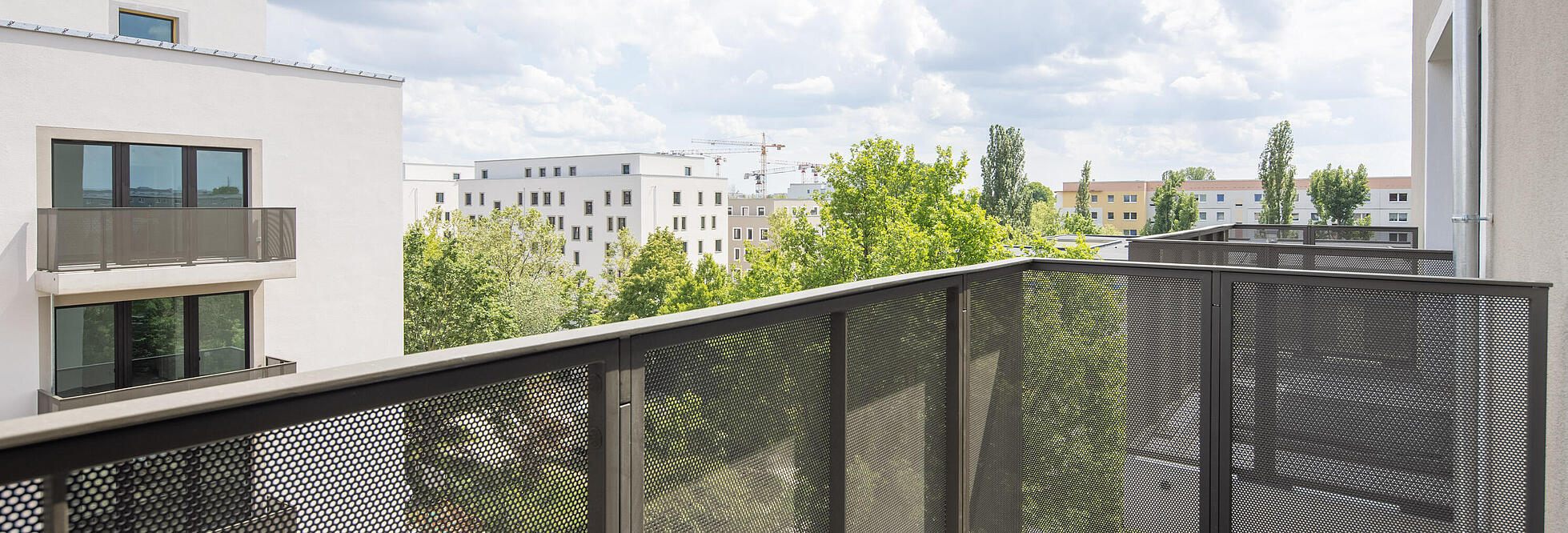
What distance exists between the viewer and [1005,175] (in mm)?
63094

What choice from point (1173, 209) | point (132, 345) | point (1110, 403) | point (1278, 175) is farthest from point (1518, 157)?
point (1173, 209)

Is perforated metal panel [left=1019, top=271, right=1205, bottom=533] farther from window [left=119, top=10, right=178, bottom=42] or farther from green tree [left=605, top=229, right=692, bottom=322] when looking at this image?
green tree [left=605, top=229, right=692, bottom=322]

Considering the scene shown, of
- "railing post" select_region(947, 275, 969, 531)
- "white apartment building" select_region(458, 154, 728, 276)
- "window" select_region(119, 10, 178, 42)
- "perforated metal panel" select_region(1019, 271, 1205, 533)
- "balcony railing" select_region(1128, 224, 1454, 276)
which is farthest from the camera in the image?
"white apartment building" select_region(458, 154, 728, 276)

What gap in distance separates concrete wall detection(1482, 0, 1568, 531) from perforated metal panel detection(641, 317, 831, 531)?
7.96ft

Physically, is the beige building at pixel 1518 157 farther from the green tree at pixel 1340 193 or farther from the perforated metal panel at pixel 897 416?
the green tree at pixel 1340 193

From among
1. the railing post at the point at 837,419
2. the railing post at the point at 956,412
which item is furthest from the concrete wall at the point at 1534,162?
the railing post at the point at 837,419

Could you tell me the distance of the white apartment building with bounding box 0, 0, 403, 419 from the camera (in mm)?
11109

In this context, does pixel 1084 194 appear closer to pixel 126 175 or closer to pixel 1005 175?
pixel 1005 175

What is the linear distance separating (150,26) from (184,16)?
0.71m

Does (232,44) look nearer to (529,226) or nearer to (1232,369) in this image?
(1232,369)

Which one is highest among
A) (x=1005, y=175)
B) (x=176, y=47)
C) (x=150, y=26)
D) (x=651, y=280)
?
(x=1005, y=175)

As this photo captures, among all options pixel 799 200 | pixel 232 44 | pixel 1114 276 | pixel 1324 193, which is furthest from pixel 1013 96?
pixel 1114 276

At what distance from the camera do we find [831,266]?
27.0 metres

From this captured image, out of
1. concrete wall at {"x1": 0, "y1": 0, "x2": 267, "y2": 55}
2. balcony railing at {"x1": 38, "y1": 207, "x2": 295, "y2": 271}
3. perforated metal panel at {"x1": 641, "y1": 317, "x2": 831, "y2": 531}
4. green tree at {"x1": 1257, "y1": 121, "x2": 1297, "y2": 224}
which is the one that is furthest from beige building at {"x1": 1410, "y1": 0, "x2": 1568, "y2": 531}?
green tree at {"x1": 1257, "y1": 121, "x2": 1297, "y2": 224}
